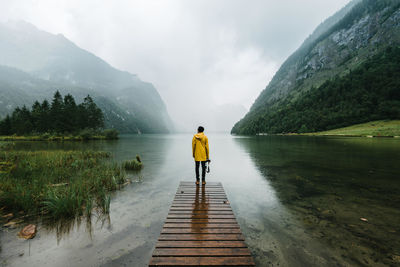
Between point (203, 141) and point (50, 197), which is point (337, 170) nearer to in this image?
point (203, 141)

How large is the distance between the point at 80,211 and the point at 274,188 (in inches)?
488

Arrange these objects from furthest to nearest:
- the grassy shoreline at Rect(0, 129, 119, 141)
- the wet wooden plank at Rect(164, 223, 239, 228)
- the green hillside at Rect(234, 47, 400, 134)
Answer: the green hillside at Rect(234, 47, 400, 134) → the grassy shoreline at Rect(0, 129, 119, 141) → the wet wooden plank at Rect(164, 223, 239, 228)

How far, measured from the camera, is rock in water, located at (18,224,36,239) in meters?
6.64

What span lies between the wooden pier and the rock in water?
17.1 feet

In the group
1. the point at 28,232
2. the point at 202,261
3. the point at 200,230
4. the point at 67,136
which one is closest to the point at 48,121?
the point at 67,136

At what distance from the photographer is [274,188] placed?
13422 mm

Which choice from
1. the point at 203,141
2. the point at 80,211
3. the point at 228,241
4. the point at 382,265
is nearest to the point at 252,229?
the point at 228,241

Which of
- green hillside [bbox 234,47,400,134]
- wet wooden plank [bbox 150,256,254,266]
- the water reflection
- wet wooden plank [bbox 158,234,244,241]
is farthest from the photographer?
green hillside [bbox 234,47,400,134]

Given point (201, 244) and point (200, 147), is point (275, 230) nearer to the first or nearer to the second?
point (201, 244)

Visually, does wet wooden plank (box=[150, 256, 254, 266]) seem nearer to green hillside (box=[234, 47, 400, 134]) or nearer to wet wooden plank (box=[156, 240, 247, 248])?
wet wooden plank (box=[156, 240, 247, 248])

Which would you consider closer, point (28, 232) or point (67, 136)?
point (28, 232)

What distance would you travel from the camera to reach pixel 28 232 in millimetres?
6828

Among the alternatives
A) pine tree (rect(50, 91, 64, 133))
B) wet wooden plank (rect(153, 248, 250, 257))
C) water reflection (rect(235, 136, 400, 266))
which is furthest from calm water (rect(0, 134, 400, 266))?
pine tree (rect(50, 91, 64, 133))

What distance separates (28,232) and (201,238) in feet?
22.4
